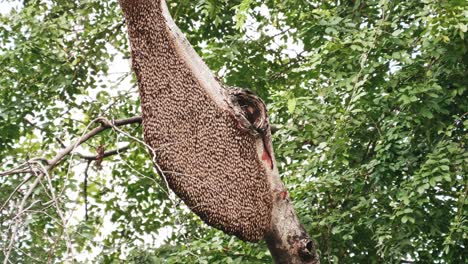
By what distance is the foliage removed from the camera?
6137 millimetres

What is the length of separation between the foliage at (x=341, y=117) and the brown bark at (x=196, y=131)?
317mm

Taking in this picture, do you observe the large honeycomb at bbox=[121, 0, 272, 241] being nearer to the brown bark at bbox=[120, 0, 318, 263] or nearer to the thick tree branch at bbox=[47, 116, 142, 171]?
the brown bark at bbox=[120, 0, 318, 263]

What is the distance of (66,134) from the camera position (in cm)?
920

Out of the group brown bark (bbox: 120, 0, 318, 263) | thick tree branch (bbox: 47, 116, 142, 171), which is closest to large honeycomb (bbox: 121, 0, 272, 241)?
brown bark (bbox: 120, 0, 318, 263)

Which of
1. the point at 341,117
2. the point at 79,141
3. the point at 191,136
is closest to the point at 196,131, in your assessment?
the point at 191,136

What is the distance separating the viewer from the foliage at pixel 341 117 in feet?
20.1

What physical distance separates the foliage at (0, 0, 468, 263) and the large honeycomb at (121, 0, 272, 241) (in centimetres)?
31

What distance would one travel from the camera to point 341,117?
642 centimetres

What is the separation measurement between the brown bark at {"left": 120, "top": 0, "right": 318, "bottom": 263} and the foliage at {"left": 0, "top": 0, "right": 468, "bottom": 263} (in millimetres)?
317

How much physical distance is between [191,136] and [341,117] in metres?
1.88

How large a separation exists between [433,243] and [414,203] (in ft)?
1.96

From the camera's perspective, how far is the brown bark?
15.6ft

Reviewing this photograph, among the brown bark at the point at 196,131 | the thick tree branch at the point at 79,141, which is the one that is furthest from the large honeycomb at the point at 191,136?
the thick tree branch at the point at 79,141

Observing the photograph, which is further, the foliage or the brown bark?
the foliage
